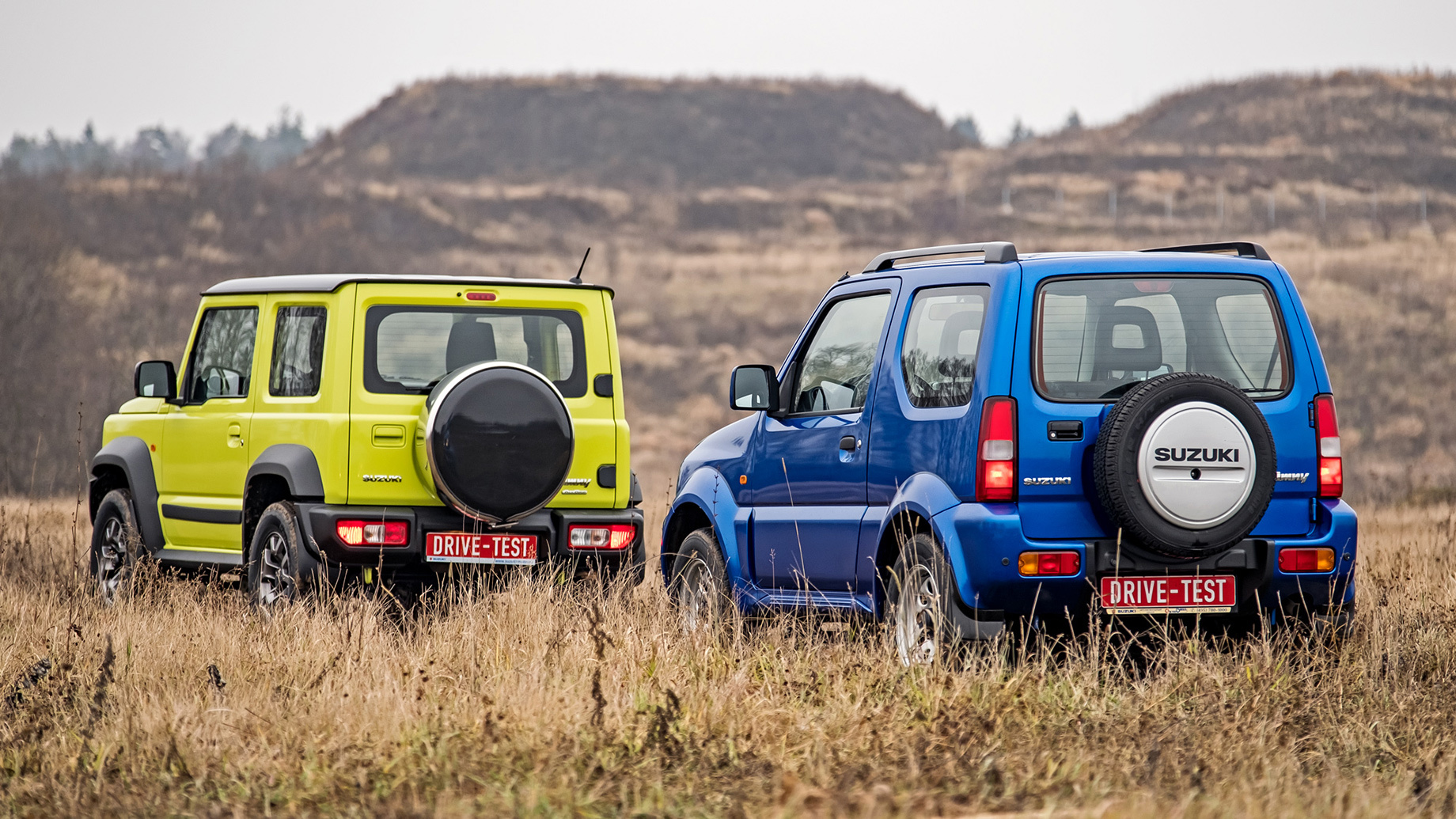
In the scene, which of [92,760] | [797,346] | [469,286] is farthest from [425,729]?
[469,286]

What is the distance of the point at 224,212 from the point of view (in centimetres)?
5859

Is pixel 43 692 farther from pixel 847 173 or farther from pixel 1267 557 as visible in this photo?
pixel 847 173

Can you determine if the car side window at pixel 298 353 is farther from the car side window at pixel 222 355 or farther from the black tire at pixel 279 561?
the black tire at pixel 279 561

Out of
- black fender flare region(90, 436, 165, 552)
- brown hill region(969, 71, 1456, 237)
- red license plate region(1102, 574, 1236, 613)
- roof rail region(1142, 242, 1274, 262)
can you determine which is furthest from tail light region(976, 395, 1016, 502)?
brown hill region(969, 71, 1456, 237)

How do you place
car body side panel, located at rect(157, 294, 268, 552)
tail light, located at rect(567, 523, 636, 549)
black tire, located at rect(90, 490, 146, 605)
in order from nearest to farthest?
tail light, located at rect(567, 523, 636, 549), car body side panel, located at rect(157, 294, 268, 552), black tire, located at rect(90, 490, 146, 605)

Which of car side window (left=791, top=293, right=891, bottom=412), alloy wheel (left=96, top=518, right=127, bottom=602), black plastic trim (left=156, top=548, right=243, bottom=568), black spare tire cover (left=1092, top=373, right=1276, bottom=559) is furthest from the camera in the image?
alloy wheel (left=96, top=518, right=127, bottom=602)

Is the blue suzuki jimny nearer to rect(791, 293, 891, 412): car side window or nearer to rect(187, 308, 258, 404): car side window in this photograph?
rect(791, 293, 891, 412): car side window

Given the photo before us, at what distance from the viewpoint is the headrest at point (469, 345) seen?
9.00 metres

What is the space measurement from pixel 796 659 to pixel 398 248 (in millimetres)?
54292

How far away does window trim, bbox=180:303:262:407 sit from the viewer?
9242 mm

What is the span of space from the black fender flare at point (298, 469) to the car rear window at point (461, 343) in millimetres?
490

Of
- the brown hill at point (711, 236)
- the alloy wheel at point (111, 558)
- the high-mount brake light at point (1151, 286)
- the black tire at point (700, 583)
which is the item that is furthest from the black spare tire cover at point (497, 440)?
the brown hill at point (711, 236)

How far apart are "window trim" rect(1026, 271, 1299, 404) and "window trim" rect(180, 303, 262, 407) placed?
472cm

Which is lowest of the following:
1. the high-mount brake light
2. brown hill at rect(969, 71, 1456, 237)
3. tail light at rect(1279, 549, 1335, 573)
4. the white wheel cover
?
tail light at rect(1279, 549, 1335, 573)
